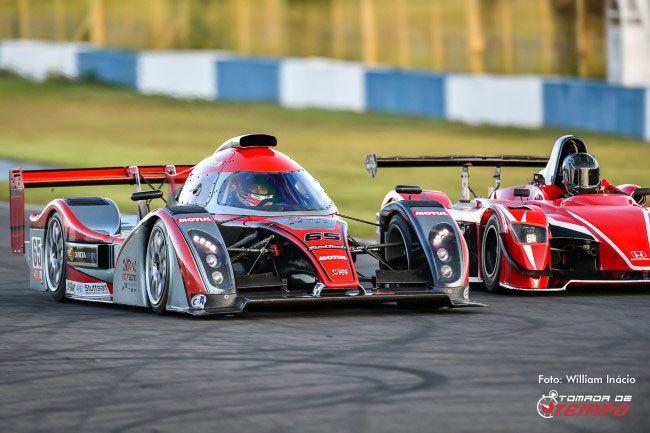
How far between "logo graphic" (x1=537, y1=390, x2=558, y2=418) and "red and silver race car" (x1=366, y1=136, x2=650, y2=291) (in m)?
4.37

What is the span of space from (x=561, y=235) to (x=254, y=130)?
24.6 metres

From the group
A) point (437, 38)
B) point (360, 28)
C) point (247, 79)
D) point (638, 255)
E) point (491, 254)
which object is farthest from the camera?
point (360, 28)

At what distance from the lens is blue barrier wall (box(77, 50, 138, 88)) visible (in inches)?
1900

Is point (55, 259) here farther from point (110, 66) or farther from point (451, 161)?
point (110, 66)

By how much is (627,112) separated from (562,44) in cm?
711

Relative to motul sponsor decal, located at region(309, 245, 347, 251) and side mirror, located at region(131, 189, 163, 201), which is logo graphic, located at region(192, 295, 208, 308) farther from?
side mirror, located at region(131, 189, 163, 201)

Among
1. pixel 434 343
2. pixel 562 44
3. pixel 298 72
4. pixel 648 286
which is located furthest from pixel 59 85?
pixel 434 343

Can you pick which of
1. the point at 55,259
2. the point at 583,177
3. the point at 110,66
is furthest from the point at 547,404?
the point at 110,66

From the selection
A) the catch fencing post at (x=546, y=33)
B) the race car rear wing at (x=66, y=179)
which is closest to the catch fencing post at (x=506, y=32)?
the catch fencing post at (x=546, y=33)

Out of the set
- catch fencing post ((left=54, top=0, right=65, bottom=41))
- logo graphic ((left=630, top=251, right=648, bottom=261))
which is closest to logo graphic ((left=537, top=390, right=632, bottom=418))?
logo graphic ((left=630, top=251, right=648, bottom=261))

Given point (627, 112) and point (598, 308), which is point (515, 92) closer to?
point (627, 112)

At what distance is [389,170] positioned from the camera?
29.9 metres

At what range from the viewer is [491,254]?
46.9 feet

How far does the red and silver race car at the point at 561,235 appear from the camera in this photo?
13.5m
